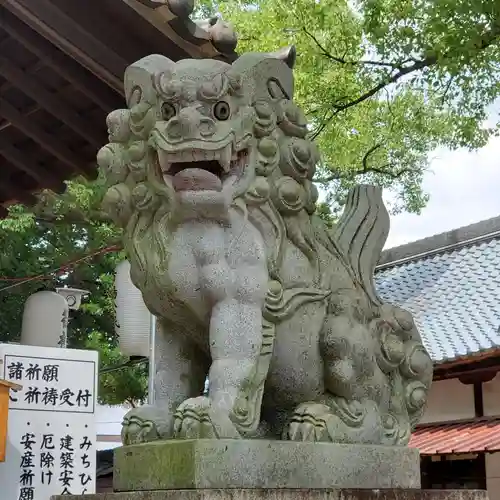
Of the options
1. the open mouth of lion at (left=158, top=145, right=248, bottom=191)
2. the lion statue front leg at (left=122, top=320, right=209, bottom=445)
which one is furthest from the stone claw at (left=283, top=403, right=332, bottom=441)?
the open mouth of lion at (left=158, top=145, right=248, bottom=191)

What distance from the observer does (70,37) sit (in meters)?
3.69

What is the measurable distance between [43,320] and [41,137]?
78.8 inches

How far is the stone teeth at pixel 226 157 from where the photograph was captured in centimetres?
215

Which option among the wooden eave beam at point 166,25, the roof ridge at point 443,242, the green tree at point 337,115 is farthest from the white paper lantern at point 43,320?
the roof ridge at point 443,242

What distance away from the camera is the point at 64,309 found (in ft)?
20.4

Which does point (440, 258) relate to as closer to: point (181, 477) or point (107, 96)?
point (107, 96)

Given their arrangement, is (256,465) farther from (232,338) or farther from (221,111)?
(221,111)

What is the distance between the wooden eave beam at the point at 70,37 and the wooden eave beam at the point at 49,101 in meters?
0.52

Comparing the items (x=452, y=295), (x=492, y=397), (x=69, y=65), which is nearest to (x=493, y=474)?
(x=492, y=397)

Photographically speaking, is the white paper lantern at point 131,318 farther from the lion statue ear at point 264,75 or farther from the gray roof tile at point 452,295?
the lion statue ear at point 264,75

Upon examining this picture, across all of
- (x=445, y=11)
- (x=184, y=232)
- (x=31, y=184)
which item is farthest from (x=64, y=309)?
(x=184, y=232)

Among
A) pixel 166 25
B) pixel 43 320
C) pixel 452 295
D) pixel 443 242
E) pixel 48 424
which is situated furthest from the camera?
pixel 443 242

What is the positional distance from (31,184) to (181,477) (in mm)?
3484

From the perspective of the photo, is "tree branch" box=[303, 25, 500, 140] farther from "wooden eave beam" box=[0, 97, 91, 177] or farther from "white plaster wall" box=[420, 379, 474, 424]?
"white plaster wall" box=[420, 379, 474, 424]
